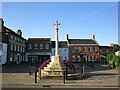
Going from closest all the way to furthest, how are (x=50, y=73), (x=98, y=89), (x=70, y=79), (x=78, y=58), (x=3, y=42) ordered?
(x=98, y=89)
(x=70, y=79)
(x=50, y=73)
(x=3, y=42)
(x=78, y=58)

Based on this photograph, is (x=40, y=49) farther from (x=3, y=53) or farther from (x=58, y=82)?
(x=58, y=82)

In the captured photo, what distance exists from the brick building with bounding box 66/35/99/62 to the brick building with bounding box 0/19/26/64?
14.5 meters

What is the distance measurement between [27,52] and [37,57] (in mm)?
3525

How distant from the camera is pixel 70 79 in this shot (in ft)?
44.0

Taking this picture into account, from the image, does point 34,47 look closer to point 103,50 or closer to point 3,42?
point 3,42

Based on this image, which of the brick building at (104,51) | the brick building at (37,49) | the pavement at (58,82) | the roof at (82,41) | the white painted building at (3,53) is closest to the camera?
the pavement at (58,82)

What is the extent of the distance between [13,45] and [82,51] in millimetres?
20584

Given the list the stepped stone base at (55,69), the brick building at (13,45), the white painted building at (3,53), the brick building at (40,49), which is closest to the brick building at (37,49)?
the brick building at (40,49)

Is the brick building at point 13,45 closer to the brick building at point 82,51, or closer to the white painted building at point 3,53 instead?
the white painted building at point 3,53

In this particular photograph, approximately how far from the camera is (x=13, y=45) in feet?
118

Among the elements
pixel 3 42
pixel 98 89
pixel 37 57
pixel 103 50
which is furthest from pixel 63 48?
pixel 98 89

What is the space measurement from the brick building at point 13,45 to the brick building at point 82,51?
47.7 ft

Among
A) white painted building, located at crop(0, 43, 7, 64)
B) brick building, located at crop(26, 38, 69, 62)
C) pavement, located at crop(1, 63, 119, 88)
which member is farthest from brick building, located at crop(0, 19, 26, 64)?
pavement, located at crop(1, 63, 119, 88)

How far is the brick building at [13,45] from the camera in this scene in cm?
3269
